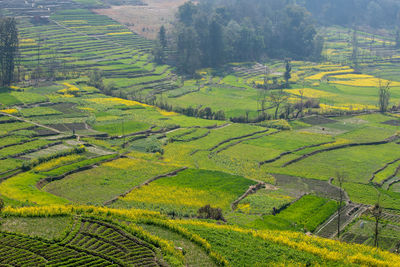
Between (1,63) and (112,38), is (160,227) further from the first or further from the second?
(112,38)

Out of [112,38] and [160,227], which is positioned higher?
[112,38]

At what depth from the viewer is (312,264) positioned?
34031 mm

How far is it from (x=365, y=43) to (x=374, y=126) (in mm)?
103151

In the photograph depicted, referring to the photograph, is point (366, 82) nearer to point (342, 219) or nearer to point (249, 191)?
point (249, 191)

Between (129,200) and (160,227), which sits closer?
(160,227)

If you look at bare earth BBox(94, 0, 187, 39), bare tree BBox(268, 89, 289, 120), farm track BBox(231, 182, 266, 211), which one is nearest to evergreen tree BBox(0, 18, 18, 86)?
bare tree BBox(268, 89, 289, 120)

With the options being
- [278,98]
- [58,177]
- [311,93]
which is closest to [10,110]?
[58,177]

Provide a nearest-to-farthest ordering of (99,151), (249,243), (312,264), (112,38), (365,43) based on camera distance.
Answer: (312,264) < (249,243) < (99,151) < (112,38) < (365,43)

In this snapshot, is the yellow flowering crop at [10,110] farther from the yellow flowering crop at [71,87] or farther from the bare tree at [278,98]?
the bare tree at [278,98]

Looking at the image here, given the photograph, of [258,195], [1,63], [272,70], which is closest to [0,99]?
[1,63]

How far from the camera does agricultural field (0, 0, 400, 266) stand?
35.1 m

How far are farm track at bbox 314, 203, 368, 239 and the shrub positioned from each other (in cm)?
887

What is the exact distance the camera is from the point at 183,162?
62844 millimetres

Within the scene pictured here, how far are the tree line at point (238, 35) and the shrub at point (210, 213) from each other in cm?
8429
